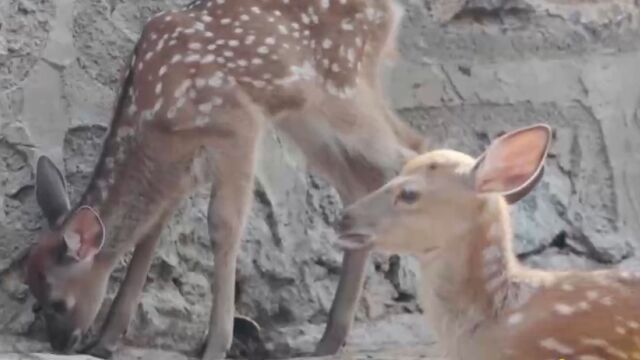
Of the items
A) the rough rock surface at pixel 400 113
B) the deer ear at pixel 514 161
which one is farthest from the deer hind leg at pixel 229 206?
the deer ear at pixel 514 161

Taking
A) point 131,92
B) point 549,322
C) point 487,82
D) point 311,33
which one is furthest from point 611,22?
point 549,322

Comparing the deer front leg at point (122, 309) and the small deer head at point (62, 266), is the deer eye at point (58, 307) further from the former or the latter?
the deer front leg at point (122, 309)

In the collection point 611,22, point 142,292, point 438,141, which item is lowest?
point 142,292

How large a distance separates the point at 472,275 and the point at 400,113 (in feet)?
5.72

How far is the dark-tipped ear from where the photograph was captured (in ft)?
19.8

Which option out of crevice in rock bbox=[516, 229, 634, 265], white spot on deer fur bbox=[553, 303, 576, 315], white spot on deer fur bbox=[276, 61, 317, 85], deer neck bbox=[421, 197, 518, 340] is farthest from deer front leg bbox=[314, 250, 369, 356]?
white spot on deer fur bbox=[553, 303, 576, 315]

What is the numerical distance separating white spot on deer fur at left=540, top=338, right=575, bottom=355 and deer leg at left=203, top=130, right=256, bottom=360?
154cm

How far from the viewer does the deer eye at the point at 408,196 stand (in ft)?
16.8

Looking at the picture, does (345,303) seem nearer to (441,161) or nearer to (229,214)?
(229,214)

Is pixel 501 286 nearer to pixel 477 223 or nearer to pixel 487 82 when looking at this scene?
pixel 477 223

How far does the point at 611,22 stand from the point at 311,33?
1.17 metres

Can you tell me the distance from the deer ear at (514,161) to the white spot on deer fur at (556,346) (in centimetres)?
46

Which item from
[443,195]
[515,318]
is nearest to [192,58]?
[443,195]

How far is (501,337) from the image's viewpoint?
189 inches
